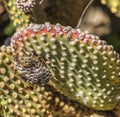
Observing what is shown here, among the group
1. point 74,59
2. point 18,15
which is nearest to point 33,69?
point 74,59

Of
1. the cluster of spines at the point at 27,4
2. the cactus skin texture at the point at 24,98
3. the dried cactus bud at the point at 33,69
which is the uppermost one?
the cluster of spines at the point at 27,4

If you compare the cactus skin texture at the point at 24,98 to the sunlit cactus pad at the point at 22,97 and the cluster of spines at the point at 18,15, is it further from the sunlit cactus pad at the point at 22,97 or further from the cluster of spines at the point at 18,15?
the cluster of spines at the point at 18,15

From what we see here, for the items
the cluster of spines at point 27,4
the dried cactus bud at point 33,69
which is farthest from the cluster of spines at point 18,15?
the dried cactus bud at point 33,69

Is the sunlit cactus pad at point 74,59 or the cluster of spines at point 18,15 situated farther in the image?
the cluster of spines at point 18,15

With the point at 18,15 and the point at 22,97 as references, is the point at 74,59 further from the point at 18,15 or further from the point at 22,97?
the point at 18,15

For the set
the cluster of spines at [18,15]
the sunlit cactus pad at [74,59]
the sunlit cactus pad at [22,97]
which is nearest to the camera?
the sunlit cactus pad at [74,59]
